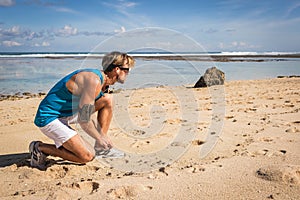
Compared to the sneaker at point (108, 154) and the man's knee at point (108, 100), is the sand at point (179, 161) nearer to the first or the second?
the sneaker at point (108, 154)

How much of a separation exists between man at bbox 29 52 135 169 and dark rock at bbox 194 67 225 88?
23.6 ft

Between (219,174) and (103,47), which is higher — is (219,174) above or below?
below

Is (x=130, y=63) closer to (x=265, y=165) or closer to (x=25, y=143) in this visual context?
(x=265, y=165)

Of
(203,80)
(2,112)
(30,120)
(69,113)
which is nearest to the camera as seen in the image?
(69,113)

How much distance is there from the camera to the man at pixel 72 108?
9.93 ft

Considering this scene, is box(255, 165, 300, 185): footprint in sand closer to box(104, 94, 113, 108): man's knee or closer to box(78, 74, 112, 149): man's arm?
box(78, 74, 112, 149): man's arm

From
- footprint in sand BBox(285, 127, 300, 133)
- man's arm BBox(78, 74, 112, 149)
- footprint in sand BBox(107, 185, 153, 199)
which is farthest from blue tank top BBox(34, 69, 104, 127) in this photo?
footprint in sand BBox(285, 127, 300, 133)

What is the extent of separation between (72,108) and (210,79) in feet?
25.7

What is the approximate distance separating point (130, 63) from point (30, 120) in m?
3.34

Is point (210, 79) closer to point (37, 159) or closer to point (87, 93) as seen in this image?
point (87, 93)

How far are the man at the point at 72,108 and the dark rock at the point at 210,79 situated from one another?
7.20 m

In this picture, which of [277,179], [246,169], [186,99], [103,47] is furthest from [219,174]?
[186,99]

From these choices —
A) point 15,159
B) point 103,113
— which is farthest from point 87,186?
point 15,159

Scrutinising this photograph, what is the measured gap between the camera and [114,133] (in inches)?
179
